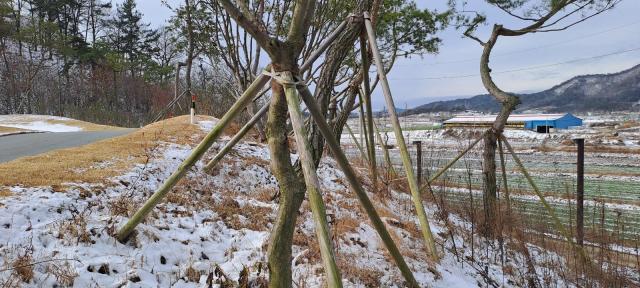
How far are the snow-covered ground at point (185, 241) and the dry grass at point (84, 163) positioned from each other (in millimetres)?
213

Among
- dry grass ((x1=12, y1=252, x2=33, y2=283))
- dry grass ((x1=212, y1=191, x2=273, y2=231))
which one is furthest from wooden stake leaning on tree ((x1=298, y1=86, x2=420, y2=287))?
dry grass ((x1=212, y1=191, x2=273, y2=231))

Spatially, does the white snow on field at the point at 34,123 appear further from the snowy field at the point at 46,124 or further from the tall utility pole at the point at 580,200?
the tall utility pole at the point at 580,200

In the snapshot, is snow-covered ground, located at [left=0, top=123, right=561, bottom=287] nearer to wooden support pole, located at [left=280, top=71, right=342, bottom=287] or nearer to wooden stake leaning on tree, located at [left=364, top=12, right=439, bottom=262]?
wooden stake leaning on tree, located at [left=364, top=12, right=439, bottom=262]

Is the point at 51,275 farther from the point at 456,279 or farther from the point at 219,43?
the point at 219,43

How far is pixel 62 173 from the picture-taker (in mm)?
4180

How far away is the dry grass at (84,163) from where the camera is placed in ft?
12.8

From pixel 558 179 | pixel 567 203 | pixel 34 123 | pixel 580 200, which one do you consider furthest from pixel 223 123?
pixel 34 123

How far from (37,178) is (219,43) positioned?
568 centimetres

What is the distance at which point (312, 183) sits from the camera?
4.52ft

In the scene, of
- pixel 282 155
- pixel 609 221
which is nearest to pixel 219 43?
pixel 282 155

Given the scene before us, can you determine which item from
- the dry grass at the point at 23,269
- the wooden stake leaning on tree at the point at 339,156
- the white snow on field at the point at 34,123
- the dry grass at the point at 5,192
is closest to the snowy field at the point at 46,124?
the white snow on field at the point at 34,123

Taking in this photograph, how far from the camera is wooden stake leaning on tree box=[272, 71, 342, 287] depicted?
1.22 meters

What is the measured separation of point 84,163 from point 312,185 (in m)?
4.59

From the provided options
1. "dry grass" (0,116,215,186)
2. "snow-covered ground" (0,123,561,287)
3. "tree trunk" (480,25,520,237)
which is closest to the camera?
"snow-covered ground" (0,123,561,287)
